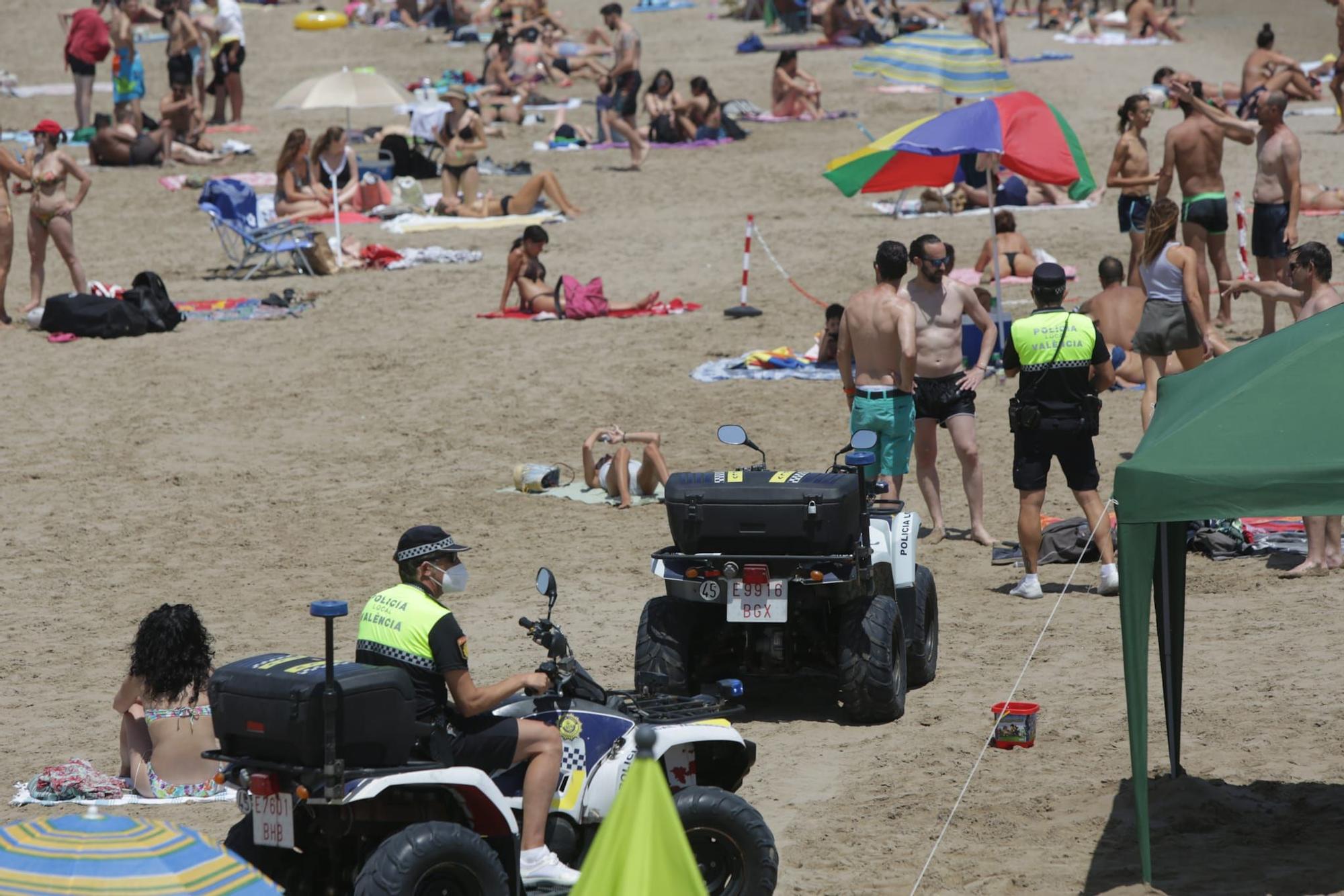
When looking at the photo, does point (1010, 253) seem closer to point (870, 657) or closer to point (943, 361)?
point (943, 361)

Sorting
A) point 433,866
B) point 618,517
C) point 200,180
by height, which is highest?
point 200,180

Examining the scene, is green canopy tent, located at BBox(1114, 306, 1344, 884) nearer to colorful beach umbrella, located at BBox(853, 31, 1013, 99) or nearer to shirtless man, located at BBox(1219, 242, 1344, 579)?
shirtless man, located at BBox(1219, 242, 1344, 579)

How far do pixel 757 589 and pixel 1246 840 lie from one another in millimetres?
2105

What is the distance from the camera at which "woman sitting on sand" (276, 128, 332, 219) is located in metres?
19.6

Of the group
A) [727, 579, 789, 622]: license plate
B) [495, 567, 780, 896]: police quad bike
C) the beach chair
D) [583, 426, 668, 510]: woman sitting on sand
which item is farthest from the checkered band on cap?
the beach chair

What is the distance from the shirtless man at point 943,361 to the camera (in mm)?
10492

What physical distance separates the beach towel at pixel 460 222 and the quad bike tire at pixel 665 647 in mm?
12909

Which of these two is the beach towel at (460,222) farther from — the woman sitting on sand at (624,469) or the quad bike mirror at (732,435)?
the quad bike mirror at (732,435)

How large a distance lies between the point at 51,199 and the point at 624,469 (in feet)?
23.6

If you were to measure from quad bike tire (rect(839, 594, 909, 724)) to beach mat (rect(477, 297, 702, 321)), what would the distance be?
9.14 metres

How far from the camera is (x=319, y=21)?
113 feet

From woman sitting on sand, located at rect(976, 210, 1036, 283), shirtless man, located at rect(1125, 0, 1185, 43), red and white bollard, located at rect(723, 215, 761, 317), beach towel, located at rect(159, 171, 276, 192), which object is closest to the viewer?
red and white bollard, located at rect(723, 215, 761, 317)

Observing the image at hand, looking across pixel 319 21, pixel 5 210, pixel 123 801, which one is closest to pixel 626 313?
pixel 5 210

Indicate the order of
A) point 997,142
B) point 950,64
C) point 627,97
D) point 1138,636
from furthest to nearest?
point 627,97
point 950,64
point 997,142
point 1138,636
